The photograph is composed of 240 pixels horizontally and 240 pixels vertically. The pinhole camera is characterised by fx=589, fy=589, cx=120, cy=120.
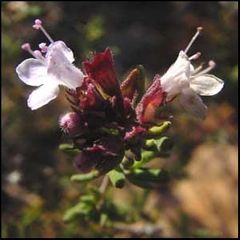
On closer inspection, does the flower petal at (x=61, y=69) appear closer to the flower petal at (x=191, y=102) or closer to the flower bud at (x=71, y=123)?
the flower bud at (x=71, y=123)

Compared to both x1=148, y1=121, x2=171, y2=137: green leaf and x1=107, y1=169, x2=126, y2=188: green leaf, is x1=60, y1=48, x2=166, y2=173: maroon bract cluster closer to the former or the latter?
x1=148, y1=121, x2=171, y2=137: green leaf

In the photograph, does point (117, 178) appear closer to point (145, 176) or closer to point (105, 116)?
point (145, 176)

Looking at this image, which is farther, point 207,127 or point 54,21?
point 207,127

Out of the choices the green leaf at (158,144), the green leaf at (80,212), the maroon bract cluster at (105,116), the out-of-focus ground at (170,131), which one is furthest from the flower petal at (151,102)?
the out-of-focus ground at (170,131)

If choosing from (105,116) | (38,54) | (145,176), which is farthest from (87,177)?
(38,54)

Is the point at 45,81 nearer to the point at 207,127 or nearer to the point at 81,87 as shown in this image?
the point at 81,87

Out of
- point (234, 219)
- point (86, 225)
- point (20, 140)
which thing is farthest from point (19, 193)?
point (234, 219)

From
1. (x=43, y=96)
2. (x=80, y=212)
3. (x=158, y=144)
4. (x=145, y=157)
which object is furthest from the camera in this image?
(x=80, y=212)
